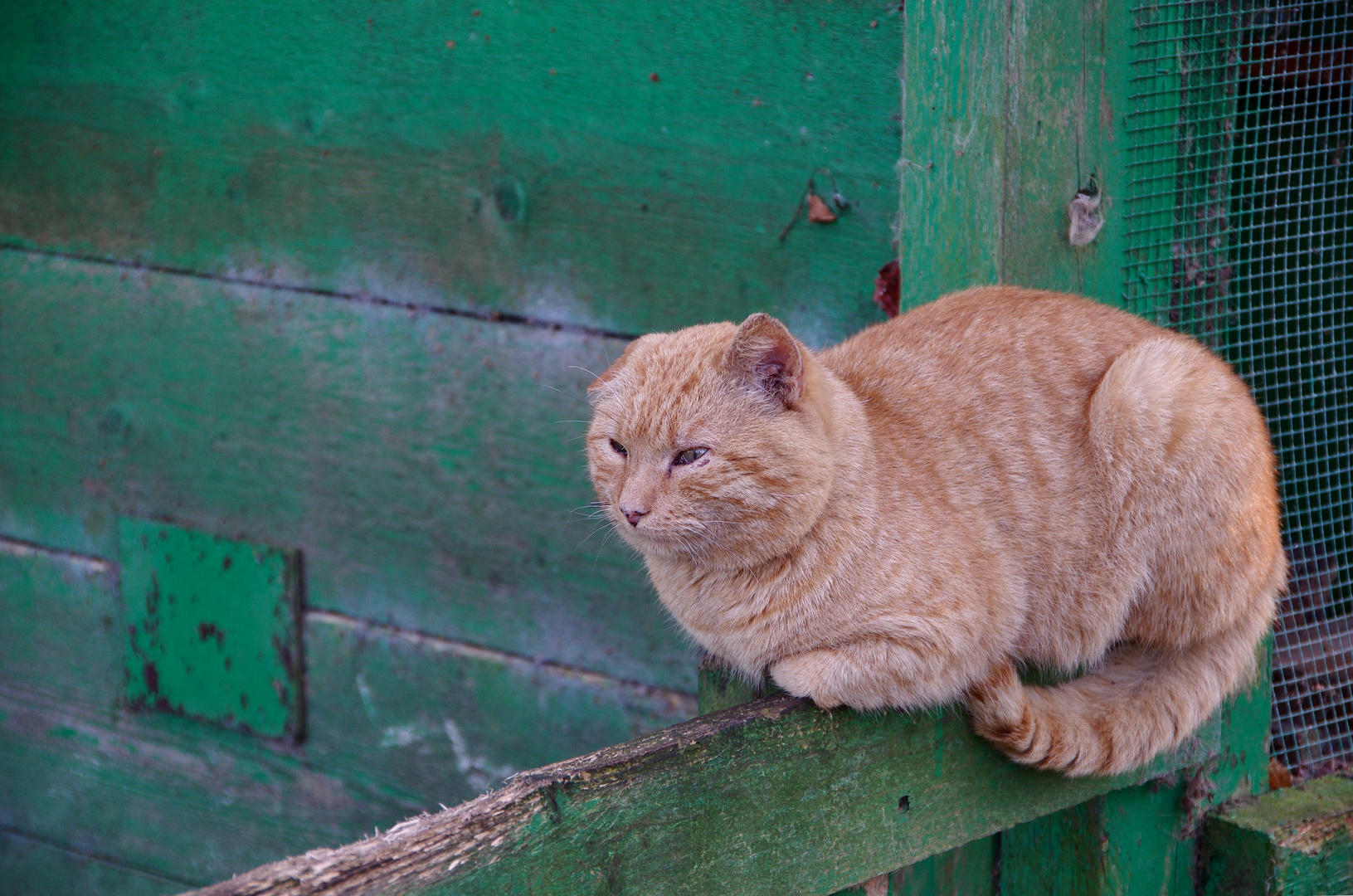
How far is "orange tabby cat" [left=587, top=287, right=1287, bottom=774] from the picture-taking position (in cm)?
166

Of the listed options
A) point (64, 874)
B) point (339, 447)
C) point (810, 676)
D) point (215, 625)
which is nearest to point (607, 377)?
point (810, 676)

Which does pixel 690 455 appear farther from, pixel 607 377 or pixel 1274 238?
pixel 1274 238

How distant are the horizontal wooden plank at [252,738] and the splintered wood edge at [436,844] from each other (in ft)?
4.56

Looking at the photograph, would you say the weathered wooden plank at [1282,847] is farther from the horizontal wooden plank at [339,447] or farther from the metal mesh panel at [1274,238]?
the horizontal wooden plank at [339,447]

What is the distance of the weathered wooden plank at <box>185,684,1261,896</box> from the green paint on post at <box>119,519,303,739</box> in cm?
187

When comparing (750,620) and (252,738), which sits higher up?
(750,620)

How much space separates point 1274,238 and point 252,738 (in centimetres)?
258

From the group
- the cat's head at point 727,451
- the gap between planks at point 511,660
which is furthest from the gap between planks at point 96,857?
the cat's head at point 727,451

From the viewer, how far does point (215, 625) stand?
3.16m

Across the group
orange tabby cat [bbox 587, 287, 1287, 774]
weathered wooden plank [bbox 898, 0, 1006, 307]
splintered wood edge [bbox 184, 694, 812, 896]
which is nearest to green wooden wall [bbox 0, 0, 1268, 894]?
weathered wooden plank [bbox 898, 0, 1006, 307]

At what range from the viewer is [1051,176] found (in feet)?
6.25

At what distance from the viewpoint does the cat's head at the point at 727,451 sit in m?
1.64

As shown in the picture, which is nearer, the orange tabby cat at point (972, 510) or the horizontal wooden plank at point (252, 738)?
the orange tabby cat at point (972, 510)

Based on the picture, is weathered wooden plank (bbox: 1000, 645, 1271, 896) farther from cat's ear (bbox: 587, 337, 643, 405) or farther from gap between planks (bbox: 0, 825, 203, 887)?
gap between planks (bbox: 0, 825, 203, 887)
